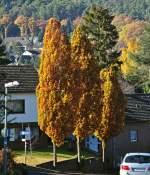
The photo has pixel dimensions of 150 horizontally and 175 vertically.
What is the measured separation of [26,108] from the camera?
48.2m

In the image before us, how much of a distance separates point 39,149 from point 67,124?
864 centimetres

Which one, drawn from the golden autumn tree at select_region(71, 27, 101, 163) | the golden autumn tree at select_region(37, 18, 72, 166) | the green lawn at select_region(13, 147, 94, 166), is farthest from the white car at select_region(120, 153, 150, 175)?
the green lawn at select_region(13, 147, 94, 166)

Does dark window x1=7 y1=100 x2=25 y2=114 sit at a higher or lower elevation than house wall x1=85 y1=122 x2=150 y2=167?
higher

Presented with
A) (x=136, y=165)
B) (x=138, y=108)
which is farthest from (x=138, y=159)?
(x=138, y=108)

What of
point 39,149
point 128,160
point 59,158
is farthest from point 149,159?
point 39,149

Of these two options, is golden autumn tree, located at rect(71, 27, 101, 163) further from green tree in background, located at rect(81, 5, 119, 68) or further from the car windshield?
green tree in background, located at rect(81, 5, 119, 68)

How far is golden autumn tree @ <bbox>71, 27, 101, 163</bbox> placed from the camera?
40031mm

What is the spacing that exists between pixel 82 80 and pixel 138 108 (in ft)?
41.2

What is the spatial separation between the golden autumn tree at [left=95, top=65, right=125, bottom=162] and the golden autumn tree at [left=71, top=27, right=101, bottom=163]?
5.30ft

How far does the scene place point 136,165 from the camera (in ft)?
95.5

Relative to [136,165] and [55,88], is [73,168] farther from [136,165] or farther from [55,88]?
[136,165]

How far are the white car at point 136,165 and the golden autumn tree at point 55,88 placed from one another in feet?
32.1

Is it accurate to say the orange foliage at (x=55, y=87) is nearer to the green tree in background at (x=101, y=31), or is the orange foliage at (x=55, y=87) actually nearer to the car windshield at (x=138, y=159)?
the car windshield at (x=138, y=159)

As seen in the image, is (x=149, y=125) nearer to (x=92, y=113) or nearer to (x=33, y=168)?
(x=92, y=113)
